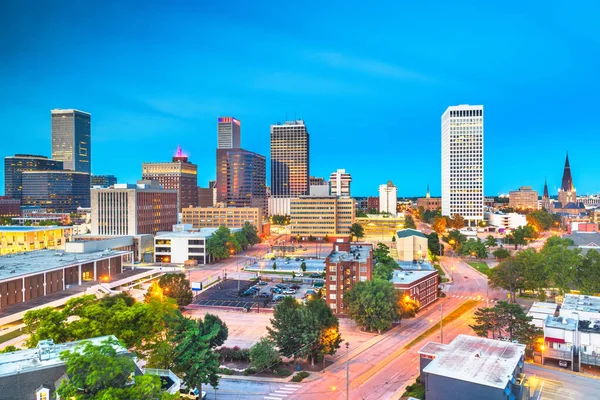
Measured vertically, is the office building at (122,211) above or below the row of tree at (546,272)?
above

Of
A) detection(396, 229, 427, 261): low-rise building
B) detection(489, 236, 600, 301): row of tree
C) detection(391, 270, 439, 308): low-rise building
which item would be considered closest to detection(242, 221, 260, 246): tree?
detection(396, 229, 427, 261): low-rise building

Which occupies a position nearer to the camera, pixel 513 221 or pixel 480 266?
pixel 480 266

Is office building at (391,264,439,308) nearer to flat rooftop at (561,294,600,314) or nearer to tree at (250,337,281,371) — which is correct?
flat rooftop at (561,294,600,314)

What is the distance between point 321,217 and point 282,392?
136447 mm

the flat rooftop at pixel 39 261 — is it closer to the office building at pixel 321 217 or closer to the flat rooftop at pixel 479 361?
the flat rooftop at pixel 479 361

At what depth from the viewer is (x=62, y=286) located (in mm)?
81625

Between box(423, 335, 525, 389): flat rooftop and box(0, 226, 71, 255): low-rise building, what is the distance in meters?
120

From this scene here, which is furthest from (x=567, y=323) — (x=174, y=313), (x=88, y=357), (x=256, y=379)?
(x=88, y=357)

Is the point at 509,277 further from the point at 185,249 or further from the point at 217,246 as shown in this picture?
the point at 185,249

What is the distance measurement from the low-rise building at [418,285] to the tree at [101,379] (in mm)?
51417

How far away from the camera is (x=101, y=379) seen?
76.2 feet

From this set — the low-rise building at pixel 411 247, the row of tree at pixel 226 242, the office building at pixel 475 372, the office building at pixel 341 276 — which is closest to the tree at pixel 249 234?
the row of tree at pixel 226 242

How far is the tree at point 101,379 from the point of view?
906 inches

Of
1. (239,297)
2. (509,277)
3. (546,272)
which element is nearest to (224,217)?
(239,297)
